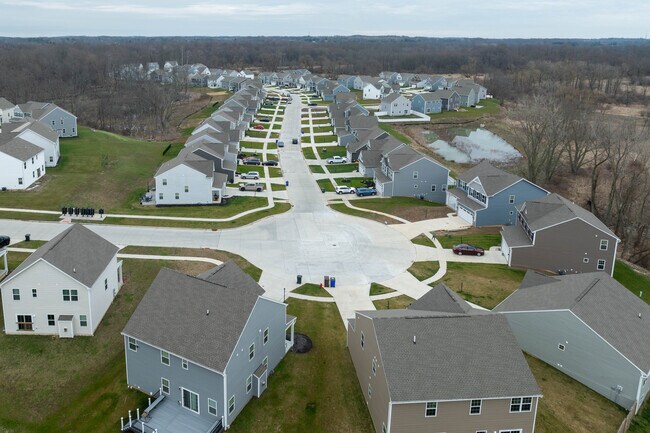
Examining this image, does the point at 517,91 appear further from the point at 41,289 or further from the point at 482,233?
the point at 41,289

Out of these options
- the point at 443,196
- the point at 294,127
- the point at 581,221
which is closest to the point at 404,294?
the point at 581,221

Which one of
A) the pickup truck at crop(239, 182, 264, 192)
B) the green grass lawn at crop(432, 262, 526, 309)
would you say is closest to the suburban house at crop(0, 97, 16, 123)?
the pickup truck at crop(239, 182, 264, 192)

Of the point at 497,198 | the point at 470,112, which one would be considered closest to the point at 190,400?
the point at 497,198

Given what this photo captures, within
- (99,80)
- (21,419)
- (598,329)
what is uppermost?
(99,80)

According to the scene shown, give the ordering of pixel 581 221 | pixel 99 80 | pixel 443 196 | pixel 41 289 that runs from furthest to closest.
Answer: pixel 99 80 → pixel 443 196 → pixel 581 221 → pixel 41 289

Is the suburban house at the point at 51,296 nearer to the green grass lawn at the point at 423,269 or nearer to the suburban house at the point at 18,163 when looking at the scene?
the green grass lawn at the point at 423,269

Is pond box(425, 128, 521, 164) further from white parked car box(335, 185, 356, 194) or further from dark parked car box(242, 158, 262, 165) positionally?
dark parked car box(242, 158, 262, 165)
